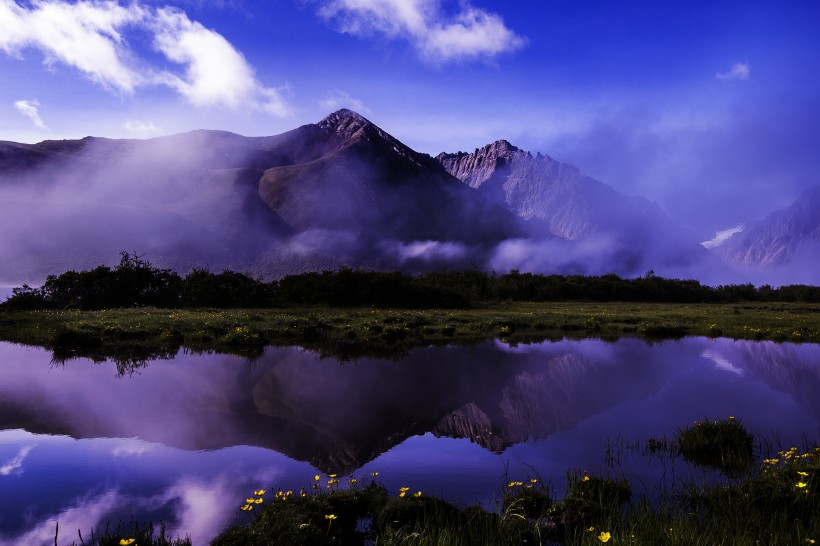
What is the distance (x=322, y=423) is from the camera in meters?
13.8

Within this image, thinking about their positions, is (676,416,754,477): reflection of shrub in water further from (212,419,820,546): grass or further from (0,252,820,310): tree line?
(0,252,820,310): tree line

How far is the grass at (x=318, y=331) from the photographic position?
27.8 metres

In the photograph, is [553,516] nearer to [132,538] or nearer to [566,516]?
[566,516]

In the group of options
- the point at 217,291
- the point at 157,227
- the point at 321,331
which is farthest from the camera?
the point at 157,227

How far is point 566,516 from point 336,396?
1126 centimetres

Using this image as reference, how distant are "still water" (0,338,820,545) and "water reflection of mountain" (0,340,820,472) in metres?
0.09

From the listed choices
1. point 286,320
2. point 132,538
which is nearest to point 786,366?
point 132,538

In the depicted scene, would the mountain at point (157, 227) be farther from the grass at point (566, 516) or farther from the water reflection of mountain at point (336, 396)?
the grass at point (566, 516)

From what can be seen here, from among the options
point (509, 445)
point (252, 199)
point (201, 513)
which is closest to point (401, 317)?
point (509, 445)

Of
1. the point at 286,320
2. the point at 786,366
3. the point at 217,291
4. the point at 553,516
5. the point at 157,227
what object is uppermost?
the point at 157,227

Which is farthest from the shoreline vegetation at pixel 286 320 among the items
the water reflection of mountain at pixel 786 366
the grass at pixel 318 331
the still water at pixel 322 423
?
the water reflection of mountain at pixel 786 366

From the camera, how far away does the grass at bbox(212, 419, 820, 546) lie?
19.6 feet

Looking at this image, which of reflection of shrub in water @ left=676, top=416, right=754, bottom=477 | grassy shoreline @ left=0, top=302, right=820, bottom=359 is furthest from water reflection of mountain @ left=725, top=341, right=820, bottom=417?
reflection of shrub in water @ left=676, top=416, right=754, bottom=477

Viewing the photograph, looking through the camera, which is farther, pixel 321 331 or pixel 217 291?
pixel 217 291
